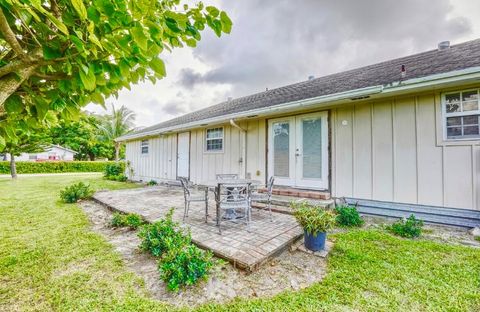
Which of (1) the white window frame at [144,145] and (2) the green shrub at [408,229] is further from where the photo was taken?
(1) the white window frame at [144,145]

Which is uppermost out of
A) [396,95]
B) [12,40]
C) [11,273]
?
[396,95]

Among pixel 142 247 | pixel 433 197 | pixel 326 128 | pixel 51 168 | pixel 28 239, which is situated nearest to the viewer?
pixel 142 247

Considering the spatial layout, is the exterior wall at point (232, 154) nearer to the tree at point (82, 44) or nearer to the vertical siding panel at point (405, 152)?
the vertical siding panel at point (405, 152)

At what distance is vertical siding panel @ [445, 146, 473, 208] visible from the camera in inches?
153

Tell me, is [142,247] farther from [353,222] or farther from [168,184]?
[168,184]

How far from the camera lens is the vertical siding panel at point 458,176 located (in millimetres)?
3875

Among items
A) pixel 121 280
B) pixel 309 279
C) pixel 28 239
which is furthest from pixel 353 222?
pixel 28 239

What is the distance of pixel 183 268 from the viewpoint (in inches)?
94.0

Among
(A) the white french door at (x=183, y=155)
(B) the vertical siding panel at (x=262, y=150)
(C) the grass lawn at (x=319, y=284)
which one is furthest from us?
(A) the white french door at (x=183, y=155)

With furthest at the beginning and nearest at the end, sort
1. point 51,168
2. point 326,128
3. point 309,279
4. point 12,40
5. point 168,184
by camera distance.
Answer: point 51,168
point 168,184
point 326,128
point 309,279
point 12,40

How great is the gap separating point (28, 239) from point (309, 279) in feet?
15.4

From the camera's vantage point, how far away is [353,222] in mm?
4254

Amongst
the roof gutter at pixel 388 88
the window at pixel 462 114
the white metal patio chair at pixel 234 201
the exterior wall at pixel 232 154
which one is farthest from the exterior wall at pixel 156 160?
the window at pixel 462 114

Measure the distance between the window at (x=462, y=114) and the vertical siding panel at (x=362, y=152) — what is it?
1.29 meters
